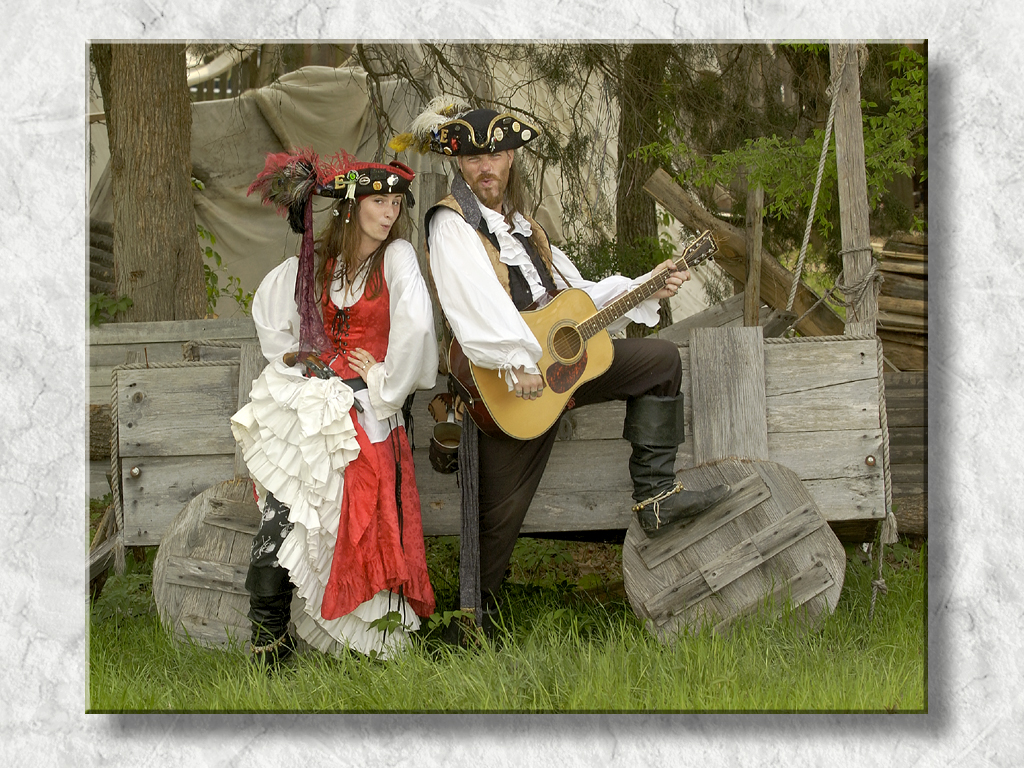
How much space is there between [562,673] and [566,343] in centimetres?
107

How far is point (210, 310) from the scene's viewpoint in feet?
21.9

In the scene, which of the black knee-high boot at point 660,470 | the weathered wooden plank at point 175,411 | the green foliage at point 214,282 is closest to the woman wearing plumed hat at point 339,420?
the weathered wooden plank at point 175,411

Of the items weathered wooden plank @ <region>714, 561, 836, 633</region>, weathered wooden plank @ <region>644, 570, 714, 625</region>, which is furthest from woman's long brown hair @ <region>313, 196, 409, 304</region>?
weathered wooden plank @ <region>714, 561, 836, 633</region>

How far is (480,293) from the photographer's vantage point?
3.07m

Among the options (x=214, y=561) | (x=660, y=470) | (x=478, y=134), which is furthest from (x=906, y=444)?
(x=214, y=561)

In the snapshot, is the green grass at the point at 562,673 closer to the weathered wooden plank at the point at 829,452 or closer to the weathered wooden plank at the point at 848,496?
the weathered wooden plank at the point at 848,496

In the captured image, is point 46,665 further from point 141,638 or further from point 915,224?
point 915,224

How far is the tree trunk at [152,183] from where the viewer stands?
4820 mm

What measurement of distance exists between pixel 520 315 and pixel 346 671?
1.30 meters

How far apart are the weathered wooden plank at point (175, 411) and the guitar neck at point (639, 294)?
4.50 ft

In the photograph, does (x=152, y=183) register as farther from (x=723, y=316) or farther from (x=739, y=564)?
(x=739, y=564)

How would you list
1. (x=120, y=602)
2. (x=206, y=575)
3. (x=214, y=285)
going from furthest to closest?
(x=214, y=285) < (x=120, y=602) < (x=206, y=575)

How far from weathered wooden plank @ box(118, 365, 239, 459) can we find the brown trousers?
101 centimetres

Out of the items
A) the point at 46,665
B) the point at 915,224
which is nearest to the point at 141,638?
the point at 46,665
